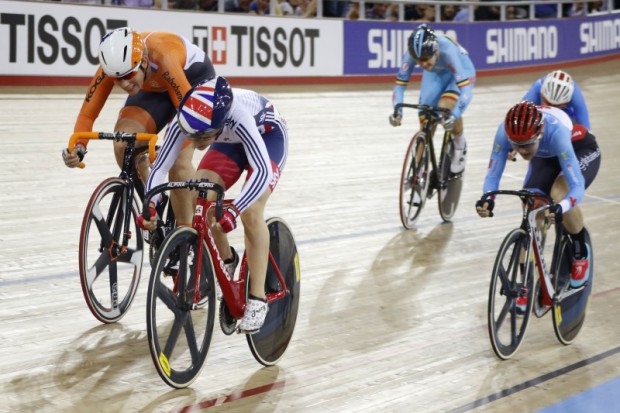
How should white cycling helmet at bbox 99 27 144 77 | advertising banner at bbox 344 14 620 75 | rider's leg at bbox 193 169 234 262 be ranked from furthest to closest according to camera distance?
advertising banner at bbox 344 14 620 75 → white cycling helmet at bbox 99 27 144 77 → rider's leg at bbox 193 169 234 262

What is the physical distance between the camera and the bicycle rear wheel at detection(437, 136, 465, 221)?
6551 mm

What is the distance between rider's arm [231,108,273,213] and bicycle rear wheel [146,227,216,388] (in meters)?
0.27

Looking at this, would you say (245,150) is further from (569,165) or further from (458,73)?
(458,73)

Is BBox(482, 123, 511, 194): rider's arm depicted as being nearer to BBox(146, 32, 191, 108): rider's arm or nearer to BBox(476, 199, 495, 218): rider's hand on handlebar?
BBox(476, 199, 495, 218): rider's hand on handlebar

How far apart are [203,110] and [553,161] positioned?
70.0 inches

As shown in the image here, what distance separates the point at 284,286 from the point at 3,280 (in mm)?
1662

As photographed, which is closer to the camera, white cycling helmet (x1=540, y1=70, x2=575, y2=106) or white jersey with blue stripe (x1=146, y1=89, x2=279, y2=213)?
white jersey with blue stripe (x1=146, y1=89, x2=279, y2=213)

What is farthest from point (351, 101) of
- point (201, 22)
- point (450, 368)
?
point (450, 368)

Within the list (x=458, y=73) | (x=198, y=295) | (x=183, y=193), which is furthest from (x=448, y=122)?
(x=198, y=295)

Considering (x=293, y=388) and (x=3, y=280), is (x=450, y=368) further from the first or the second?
(x=3, y=280)

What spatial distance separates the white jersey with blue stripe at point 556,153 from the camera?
13.3 ft

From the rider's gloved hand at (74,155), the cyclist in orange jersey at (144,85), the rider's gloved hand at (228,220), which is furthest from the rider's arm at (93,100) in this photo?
the rider's gloved hand at (228,220)

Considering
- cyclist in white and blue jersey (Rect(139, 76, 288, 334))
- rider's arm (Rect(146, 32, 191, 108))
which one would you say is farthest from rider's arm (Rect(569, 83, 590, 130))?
rider's arm (Rect(146, 32, 191, 108))

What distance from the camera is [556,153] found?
410 cm
